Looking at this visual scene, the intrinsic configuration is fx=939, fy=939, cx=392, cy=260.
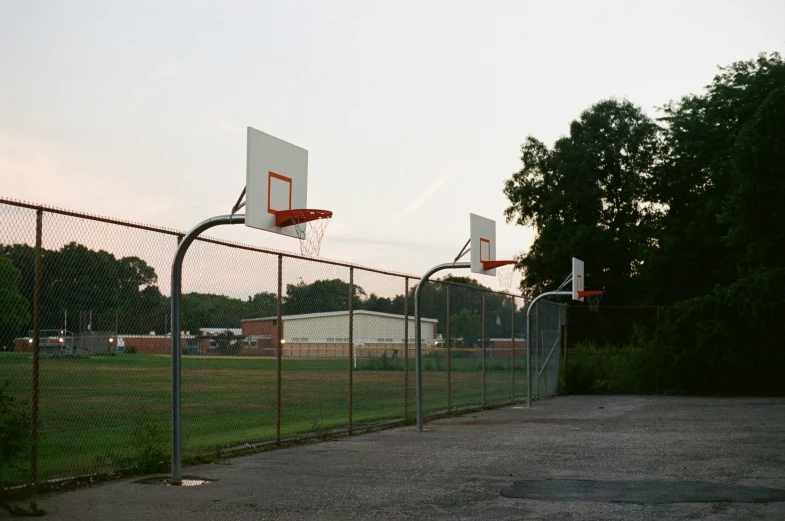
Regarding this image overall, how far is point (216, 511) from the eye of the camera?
796 centimetres

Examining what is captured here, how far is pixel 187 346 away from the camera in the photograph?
1102 cm

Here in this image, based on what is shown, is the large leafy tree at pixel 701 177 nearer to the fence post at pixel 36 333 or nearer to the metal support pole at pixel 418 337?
the metal support pole at pixel 418 337

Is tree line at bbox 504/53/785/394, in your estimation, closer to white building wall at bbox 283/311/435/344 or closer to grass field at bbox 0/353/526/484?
white building wall at bbox 283/311/435/344

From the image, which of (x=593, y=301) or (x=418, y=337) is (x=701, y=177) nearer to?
(x=593, y=301)

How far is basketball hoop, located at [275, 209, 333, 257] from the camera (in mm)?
10391

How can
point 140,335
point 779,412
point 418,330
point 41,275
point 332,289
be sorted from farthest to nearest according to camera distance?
point 779,412 < point 418,330 < point 332,289 < point 140,335 < point 41,275

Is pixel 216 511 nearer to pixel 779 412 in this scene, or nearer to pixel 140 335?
pixel 140 335

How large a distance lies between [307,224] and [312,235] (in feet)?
0.57

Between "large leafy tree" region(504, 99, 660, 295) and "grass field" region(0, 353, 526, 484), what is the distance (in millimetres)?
35597

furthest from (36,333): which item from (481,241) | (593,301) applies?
(593,301)

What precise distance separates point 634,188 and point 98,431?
152 ft

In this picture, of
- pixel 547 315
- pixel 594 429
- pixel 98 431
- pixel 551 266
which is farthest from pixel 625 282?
pixel 98 431

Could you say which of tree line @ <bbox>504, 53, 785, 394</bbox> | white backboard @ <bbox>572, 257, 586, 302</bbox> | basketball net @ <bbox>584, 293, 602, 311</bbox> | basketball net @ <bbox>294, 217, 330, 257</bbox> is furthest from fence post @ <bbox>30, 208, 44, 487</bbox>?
tree line @ <bbox>504, 53, 785, 394</bbox>

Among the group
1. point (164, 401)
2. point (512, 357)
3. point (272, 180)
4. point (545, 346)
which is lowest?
point (164, 401)
